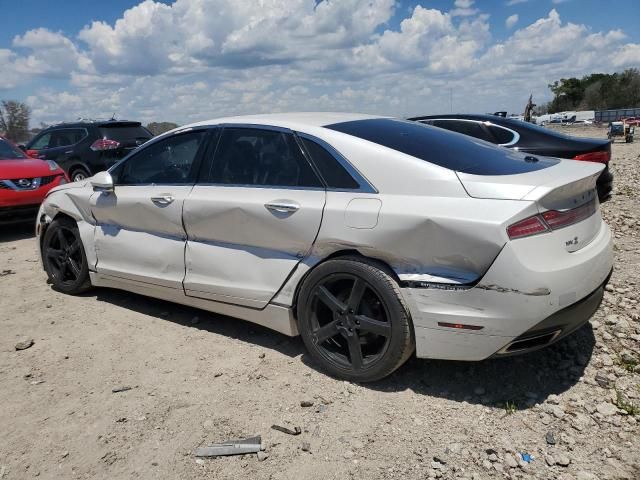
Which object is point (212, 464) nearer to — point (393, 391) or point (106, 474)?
point (106, 474)

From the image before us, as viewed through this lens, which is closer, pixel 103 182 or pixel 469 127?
pixel 103 182

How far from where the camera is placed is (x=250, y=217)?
3.51 meters

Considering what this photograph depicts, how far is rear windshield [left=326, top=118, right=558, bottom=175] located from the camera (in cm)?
307

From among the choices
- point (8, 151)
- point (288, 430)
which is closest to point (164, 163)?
point (288, 430)

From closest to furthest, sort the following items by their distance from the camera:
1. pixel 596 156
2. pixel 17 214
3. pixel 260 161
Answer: pixel 260 161 → pixel 596 156 → pixel 17 214

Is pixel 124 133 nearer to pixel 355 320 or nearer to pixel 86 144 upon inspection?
pixel 86 144

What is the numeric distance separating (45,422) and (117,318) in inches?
59.4

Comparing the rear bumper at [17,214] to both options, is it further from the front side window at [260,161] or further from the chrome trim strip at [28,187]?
the front side window at [260,161]

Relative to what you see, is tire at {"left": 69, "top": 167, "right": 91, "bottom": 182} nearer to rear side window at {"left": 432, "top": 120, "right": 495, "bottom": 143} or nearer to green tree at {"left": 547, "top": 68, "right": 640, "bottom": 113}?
rear side window at {"left": 432, "top": 120, "right": 495, "bottom": 143}

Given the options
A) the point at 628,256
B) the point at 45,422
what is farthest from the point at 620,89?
the point at 45,422

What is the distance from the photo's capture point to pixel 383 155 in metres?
3.12

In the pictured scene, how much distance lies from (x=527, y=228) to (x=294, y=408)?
1.61m

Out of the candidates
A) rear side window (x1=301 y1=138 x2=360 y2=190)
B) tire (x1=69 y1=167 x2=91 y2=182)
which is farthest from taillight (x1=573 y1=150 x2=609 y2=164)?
tire (x1=69 y1=167 x2=91 y2=182)

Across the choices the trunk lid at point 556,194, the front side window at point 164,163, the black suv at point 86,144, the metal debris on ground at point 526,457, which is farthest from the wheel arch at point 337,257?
the black suv at point 86,144
